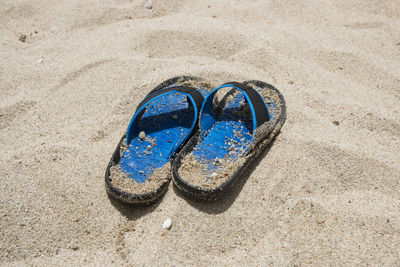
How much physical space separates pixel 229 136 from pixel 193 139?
0.20m

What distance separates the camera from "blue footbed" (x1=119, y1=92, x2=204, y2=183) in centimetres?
168

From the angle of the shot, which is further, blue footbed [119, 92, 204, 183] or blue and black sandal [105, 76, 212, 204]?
blue footbed [119, 92, 204, 183]

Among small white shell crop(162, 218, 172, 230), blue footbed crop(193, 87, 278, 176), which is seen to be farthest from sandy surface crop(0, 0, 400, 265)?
blue footbed crop(193, 87, 278, 176)

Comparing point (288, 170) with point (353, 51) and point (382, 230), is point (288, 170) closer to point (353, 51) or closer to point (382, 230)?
point (382, 230)

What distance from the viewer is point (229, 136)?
1815 millimetres

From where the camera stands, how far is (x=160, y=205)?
1.57 m

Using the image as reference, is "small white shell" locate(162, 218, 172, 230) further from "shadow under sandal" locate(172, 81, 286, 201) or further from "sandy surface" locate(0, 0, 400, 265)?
"shadow under sandal" locate(172, 81, 286, 201)

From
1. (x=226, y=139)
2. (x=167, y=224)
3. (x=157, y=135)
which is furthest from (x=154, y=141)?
(x=167, y=224)

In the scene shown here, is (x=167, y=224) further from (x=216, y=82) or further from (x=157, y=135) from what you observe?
(x=216, y=82)

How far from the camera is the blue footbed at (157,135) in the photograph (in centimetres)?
168

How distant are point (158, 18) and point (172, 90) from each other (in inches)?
52.5

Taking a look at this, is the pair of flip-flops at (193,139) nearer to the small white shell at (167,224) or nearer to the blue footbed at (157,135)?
the blue footbed at (157,135)

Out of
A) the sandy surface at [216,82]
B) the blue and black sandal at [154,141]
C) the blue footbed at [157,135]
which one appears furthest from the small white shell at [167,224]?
the blue footbed at [157,135]

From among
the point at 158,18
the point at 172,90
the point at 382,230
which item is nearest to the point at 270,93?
the point at 172,90
